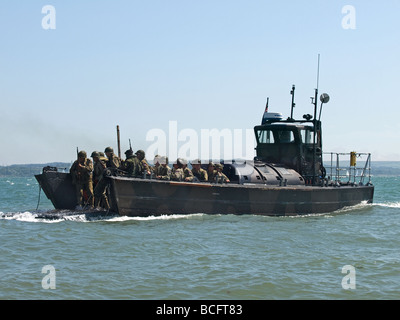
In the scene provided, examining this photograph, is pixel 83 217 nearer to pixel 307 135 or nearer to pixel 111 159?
→ pixel 111 159

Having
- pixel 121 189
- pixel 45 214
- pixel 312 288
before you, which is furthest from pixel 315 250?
pixel 45 214

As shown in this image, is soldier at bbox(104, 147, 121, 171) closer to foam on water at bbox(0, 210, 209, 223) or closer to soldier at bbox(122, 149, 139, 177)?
soldier at bbox(122, 149, 139, 177)

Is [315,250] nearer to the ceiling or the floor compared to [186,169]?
nearer to the floor

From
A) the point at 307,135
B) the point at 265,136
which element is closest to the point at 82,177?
the point at 265,136

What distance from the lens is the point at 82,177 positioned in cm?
1991

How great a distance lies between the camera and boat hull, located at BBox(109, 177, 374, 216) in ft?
59.4

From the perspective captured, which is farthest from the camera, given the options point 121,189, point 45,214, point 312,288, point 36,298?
point 45,214

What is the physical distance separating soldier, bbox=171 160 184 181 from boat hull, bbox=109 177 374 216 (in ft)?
1.98

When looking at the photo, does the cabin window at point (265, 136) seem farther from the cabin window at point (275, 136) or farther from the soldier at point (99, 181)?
the soldier at point (99, 181)

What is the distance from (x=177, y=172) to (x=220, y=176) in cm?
160

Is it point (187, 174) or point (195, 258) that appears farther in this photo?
point (187, 174)
